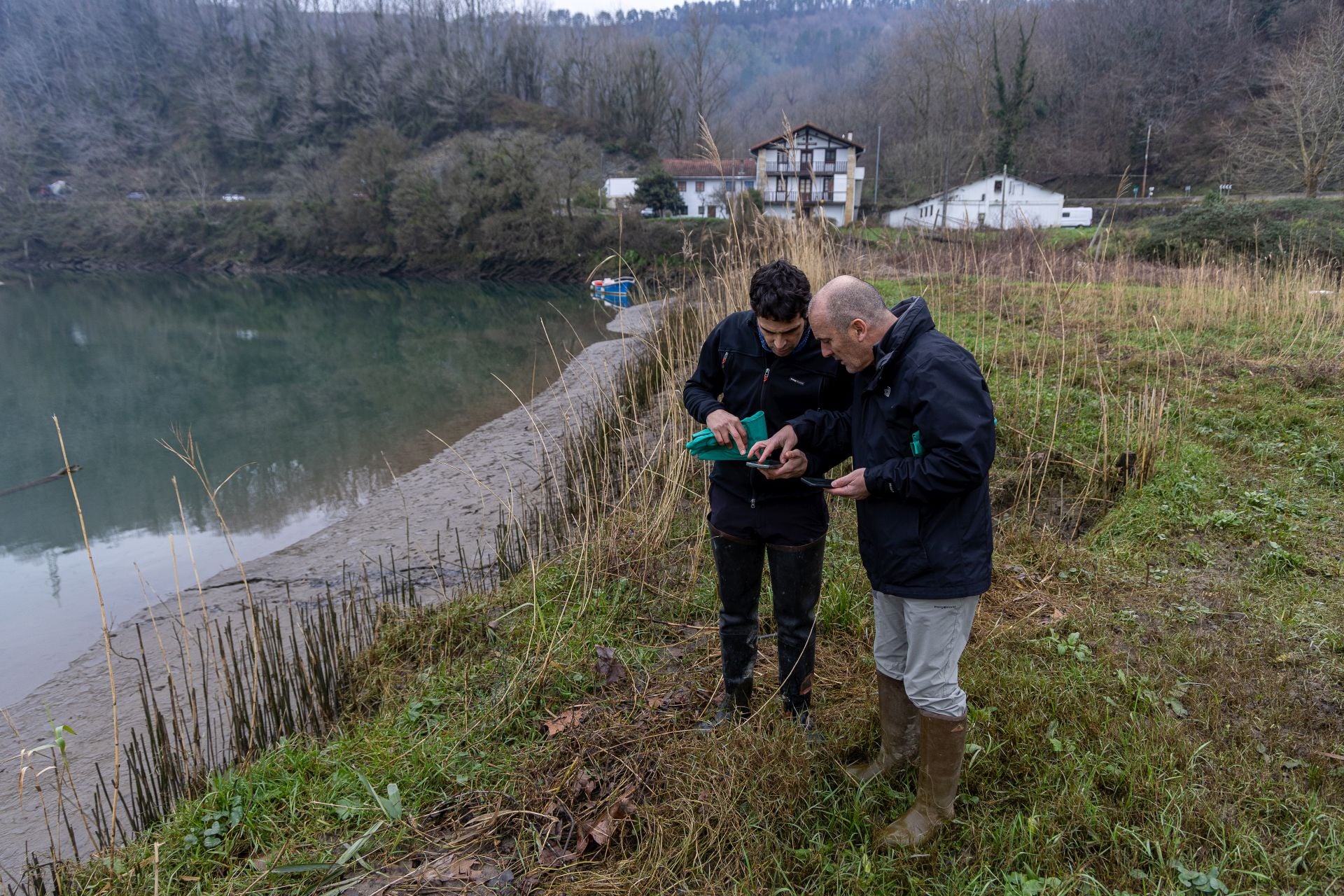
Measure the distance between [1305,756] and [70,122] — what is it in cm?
7890

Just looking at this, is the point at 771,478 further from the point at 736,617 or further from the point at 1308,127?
the point at 1308,127

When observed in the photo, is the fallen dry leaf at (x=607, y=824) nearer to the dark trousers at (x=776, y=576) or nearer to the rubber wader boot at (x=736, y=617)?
the rubber wader boot at (x=736, y=617)

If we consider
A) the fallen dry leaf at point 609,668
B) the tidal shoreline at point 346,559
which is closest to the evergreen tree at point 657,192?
the tidal shoreline at point 346,559

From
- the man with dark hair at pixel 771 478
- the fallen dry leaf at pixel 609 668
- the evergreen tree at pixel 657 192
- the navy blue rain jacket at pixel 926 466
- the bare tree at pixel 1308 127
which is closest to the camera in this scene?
the navy blue rain jacket at pixel 926 466

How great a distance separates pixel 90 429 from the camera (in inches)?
462

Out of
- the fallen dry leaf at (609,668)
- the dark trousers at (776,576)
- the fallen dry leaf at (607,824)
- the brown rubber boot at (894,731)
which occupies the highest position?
the dark trousers at (776,576)

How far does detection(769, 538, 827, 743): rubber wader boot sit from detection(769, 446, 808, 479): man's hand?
27cm

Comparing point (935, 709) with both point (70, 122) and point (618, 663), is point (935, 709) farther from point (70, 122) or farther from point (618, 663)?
point (70, 122)

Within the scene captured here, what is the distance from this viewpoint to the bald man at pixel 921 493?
1922 millimetres

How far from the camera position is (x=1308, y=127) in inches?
845

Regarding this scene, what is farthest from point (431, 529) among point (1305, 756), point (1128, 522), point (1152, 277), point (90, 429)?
point (1152, 277)

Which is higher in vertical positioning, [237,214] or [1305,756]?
[237,214]

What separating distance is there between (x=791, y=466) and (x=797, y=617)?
58 cm

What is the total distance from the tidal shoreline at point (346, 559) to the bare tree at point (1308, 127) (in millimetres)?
23740
